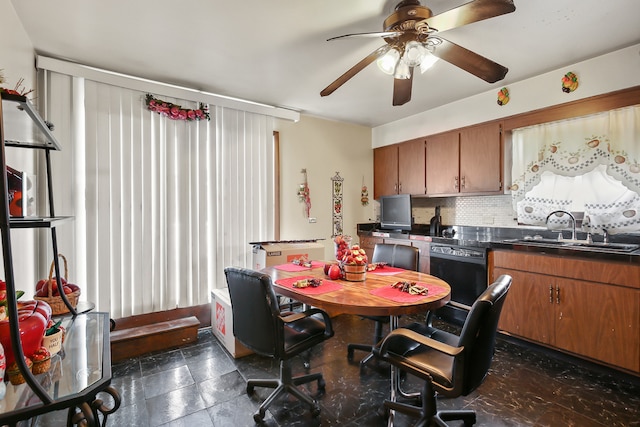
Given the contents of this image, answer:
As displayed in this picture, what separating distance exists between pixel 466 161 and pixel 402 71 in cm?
190

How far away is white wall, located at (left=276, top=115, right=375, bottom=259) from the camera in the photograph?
3896mm

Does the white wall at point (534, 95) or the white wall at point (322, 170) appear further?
the white wall at point (322, 170)

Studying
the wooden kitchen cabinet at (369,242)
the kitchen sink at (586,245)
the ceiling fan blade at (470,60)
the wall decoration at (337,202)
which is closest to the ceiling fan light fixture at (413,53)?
the ceiling fan blade at (470,60)

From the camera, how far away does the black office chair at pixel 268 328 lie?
167cm

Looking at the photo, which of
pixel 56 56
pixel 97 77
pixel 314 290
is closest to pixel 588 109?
pixel 314 290

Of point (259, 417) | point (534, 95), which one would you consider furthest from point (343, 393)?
point (534, 95)

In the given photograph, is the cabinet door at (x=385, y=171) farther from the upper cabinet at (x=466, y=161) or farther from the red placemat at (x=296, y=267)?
the red placemat at (x=296, y=267)

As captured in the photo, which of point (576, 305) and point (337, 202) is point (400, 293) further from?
point (337, 202)

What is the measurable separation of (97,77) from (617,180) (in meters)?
4.53

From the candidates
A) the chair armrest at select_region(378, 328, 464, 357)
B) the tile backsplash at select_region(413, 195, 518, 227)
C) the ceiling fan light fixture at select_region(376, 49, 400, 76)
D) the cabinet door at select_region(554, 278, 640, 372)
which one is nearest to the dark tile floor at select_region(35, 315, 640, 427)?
the cabinet door at select_region(554, 278, 640, 372)

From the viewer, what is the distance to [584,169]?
2.70 metres

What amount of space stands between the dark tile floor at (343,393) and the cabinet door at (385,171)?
2467 millimetres

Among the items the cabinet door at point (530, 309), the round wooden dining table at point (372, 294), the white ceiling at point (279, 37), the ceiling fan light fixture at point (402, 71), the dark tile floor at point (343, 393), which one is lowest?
the dark tile floor at point (343, 393)

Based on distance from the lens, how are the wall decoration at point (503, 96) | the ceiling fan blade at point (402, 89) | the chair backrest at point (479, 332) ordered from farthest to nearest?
the wall decoration at point (503, 96)
the ceiling fan blade at point (402, 89)
the chair backrest at point (479, 332)
